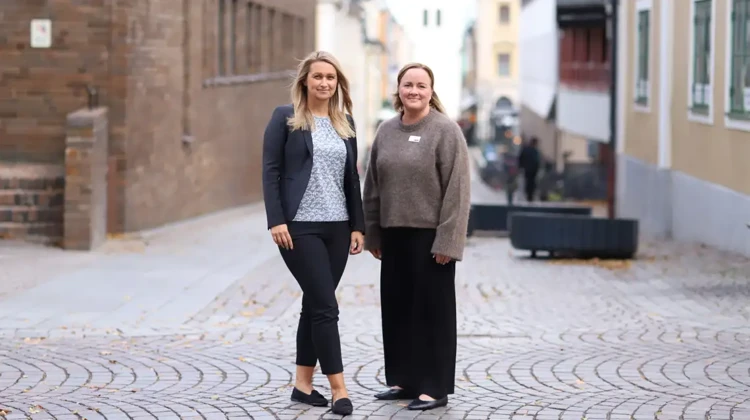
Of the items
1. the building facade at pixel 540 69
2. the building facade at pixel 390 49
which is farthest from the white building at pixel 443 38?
the building facade at pixel 540 69

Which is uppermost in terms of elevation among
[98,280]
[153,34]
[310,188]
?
[153,34]

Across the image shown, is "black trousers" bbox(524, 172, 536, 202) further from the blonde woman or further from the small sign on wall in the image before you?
the blonde woman

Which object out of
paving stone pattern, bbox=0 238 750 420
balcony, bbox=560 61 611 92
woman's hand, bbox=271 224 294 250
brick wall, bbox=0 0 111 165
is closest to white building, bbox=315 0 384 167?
balcony, bbox=560 61 611 92

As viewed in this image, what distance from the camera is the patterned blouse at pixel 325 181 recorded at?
24.1 ft

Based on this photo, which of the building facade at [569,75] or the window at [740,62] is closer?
the window at [740,62]

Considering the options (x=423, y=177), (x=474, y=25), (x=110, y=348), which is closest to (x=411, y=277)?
(x=423, y=177)

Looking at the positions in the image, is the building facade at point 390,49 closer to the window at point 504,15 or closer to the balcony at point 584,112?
the window at point 504,15

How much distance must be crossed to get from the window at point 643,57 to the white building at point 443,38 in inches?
4659

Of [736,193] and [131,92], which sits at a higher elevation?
[131,92]

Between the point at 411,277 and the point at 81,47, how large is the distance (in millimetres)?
12223

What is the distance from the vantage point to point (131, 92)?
19.3 m

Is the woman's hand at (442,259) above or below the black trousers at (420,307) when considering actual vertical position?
above

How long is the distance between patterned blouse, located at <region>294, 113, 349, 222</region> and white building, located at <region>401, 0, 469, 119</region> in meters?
138

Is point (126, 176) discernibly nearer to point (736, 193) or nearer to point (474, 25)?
point (736, 193)
